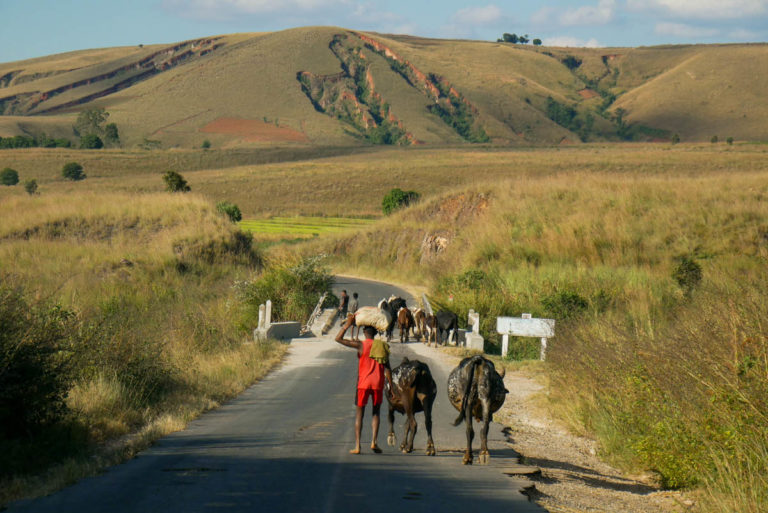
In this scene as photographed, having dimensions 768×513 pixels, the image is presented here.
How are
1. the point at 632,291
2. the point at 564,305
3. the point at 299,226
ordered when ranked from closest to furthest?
1. the point at 564,305
2. the point at 632,291
3. the point at 299,226

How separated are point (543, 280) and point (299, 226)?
53.2m

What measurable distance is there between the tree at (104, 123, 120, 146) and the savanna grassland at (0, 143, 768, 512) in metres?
79.6

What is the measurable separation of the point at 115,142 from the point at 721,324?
17990 centimetres

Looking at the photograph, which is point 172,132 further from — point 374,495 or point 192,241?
point 374,495

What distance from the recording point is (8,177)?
105875 millimetres

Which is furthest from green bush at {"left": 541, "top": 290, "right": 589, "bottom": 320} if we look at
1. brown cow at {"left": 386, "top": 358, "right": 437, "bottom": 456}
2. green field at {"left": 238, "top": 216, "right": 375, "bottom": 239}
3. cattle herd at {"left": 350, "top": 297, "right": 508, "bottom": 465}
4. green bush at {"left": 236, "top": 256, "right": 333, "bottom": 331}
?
green field at {"left": 238, "top": 216, "right": 375, "bottom": 239}

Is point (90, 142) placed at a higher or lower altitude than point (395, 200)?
higher

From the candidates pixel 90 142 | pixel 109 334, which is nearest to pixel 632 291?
pixel 109 334

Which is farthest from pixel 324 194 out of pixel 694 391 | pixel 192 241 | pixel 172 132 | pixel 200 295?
pixel 694 391

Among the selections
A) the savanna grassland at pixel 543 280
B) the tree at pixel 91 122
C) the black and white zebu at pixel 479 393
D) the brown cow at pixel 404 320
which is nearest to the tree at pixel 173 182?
the savanna grassland at pixel 543 280

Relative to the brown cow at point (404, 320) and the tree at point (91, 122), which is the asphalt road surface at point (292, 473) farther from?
the tree at point (91, 122)

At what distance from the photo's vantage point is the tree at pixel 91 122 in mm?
182375

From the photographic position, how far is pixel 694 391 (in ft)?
34.8

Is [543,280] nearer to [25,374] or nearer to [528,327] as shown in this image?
[528,327]
